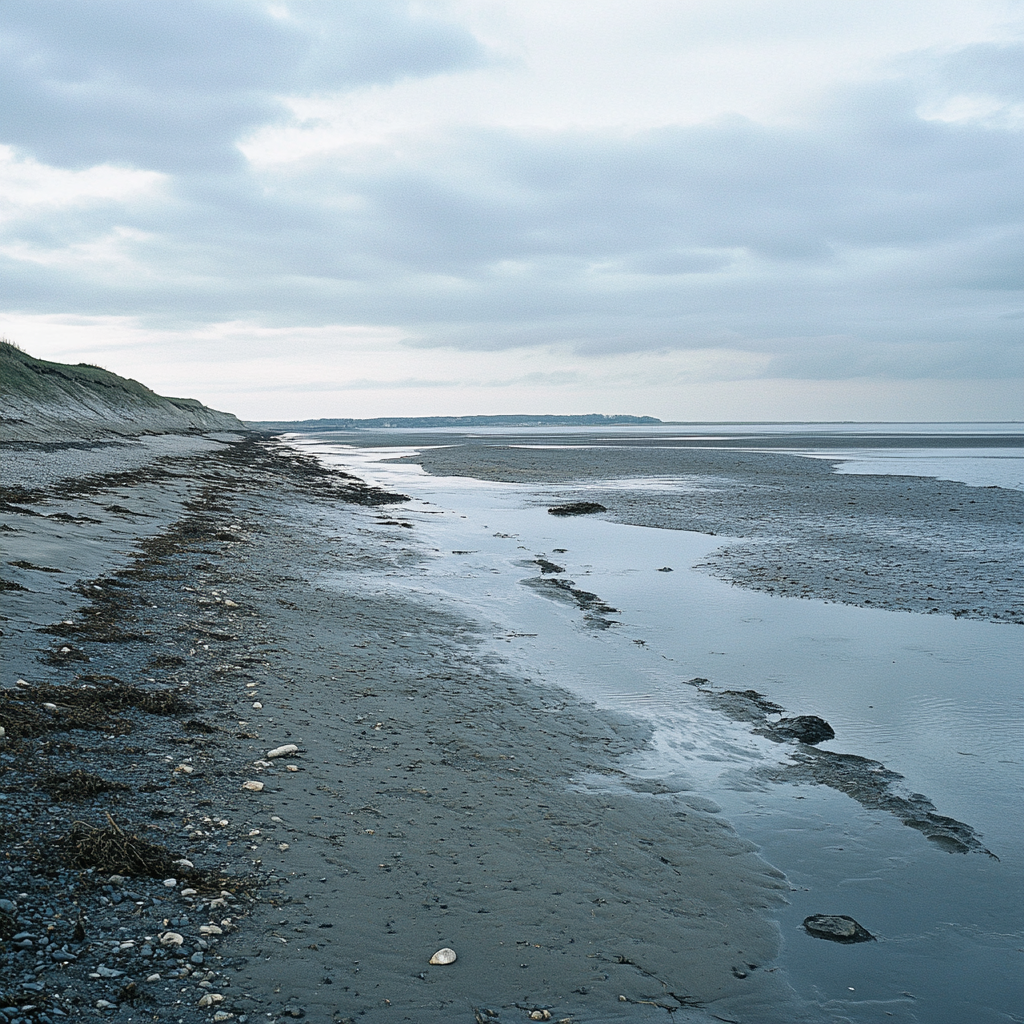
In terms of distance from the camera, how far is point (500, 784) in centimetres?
649

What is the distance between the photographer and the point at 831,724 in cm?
827

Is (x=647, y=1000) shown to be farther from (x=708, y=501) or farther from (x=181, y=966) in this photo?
(x=708, y=501)

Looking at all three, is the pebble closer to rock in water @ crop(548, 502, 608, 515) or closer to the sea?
the sea

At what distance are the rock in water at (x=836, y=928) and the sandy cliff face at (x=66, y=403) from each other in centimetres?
4641

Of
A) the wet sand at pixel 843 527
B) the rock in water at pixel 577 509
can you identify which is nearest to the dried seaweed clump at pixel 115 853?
the wet sand at pixel 843 527

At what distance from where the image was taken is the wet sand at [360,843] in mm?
3941

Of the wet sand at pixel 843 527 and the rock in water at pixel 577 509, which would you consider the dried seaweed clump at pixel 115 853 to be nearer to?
the wet sand at pixel 843 527

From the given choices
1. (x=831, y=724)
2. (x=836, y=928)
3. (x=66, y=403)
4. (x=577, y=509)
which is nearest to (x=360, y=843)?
(x=836, y=928)

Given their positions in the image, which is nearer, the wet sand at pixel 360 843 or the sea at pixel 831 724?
the wet sand at pixel 360 843

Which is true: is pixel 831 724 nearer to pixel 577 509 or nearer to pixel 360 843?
pixel 360 843

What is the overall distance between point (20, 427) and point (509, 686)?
47.0m

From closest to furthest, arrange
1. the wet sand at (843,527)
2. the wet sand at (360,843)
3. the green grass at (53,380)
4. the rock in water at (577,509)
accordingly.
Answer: the wet sand at (360,843)
the wet sand at (843,527)
the rock in water at (577,509)
the green grass at (53,380)

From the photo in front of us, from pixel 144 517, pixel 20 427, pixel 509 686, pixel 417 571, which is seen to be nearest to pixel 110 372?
pixel 20 427

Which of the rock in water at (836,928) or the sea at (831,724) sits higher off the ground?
the sea at (831,724)
